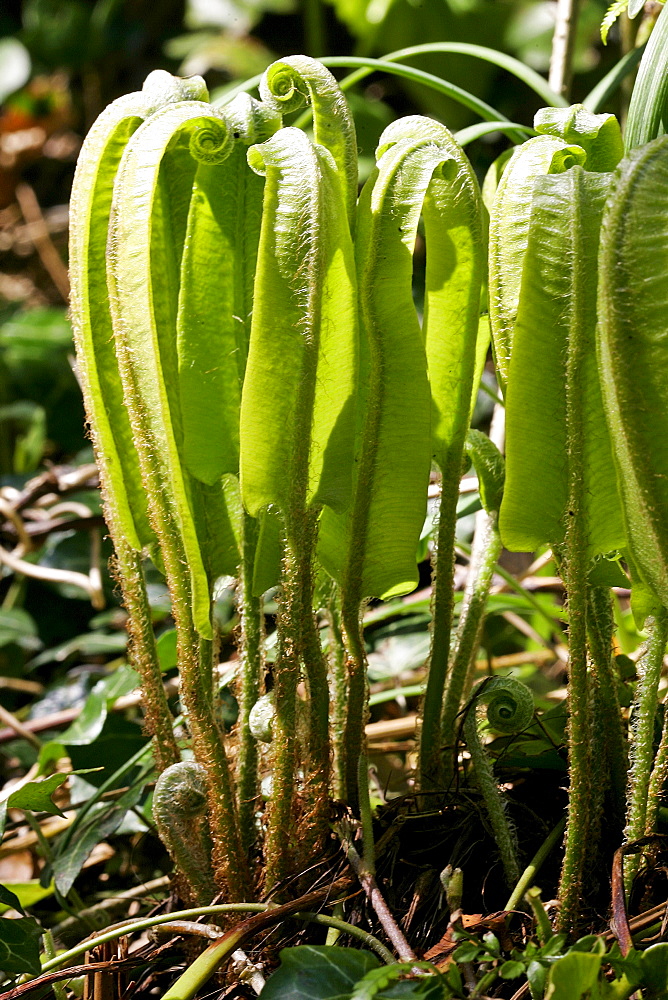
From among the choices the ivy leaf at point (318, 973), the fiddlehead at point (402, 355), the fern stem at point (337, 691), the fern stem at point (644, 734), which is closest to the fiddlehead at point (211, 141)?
the fiddlehead at point (402, 355)

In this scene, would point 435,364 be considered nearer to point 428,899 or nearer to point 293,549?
point 293,549

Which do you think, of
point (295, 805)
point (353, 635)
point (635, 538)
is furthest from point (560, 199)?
point (295, 805)

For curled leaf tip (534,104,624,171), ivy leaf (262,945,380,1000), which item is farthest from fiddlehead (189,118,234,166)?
ivy leaf (262,945,380,1000)

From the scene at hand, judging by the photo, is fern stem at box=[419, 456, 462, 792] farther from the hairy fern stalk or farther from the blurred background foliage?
the blurred background foliage

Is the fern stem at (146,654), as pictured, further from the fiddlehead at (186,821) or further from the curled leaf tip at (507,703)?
the curled leaf tip at (507,703)

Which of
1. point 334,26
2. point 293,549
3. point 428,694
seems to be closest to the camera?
point 293,549

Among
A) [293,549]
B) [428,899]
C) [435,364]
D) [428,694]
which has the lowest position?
[428,899]

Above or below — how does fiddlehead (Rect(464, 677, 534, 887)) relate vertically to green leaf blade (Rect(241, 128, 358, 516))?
below
